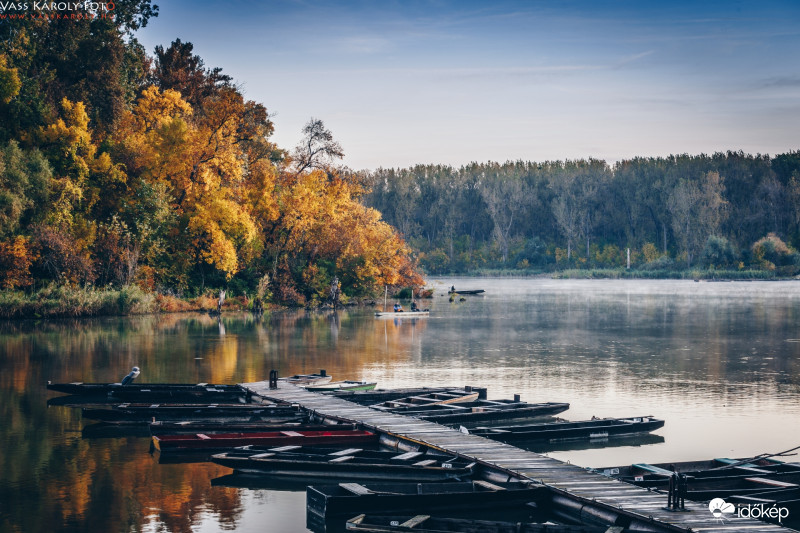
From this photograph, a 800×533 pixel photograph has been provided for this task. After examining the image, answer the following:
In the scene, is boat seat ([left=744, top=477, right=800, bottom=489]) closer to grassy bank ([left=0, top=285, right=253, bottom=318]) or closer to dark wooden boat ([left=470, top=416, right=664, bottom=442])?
dark wooden boat ([left=470, top=416, right=664, bottom=442])

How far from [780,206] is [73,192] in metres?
102

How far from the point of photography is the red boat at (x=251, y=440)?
1616cm

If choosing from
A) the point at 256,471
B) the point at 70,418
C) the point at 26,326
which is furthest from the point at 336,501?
the point at 26,326

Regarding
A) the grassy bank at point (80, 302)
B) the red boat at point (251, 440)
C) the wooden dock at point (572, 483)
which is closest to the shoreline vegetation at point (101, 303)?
the grassy bank at point (80, 302)

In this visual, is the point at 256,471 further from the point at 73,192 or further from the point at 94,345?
the point at 73,192

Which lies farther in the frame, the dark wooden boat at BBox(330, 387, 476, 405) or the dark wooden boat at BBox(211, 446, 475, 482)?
the dark wooden boat at BBox(330, 387, 476, 405)

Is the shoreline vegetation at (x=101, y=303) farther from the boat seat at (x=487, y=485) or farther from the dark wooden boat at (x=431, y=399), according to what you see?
the boat seat at (x=487, y=485)

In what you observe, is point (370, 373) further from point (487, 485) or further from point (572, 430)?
point (487, 485)

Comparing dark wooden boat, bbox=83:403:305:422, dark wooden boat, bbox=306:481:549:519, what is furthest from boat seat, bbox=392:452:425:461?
dark wooden boat, bbox=83:403:305:422

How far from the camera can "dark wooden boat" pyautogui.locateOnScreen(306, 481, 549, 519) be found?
1199cm

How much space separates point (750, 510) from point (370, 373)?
1705cm

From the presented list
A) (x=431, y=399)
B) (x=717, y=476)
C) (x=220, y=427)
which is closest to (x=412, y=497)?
(x=717, y=476)

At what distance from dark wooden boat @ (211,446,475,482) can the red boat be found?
3.23ft

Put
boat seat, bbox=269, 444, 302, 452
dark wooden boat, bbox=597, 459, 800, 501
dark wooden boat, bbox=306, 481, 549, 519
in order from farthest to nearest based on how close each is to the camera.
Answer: boat seat, bbox=269, 444, 302, 452, dark wooden boat, bbox=597, 459, 800, 501, dark wooden boat, bbox=306, 481, 549, 519
